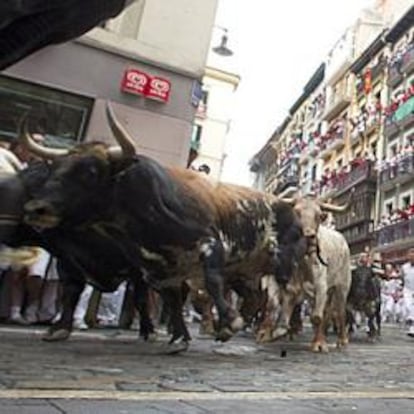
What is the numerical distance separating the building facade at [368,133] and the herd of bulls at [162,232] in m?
24.8

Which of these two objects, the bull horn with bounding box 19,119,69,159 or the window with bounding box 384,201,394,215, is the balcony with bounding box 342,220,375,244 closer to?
the window with bounding box 384,201,394,215

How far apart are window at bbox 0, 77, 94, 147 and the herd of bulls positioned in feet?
15.2

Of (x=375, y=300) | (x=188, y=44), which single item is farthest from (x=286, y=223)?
(x=188, y=44)

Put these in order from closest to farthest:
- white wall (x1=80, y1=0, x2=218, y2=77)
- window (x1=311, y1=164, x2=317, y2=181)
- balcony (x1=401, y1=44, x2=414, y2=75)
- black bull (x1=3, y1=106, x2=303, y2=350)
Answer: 1. black bull (x1=3, y1=106, x2=303, y2=350)
2. white wall (x1=80, y1=0, x2=218, y2=77)
3. balcony (x1=401, y1=44, x2=414, y2=75)
4. window (x1=311, y1=164, x2=317, y2=181)

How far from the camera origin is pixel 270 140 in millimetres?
80312

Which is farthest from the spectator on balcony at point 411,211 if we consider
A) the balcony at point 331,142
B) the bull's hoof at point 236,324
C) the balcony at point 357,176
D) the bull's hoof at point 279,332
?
the bull's hoof at point 236,324

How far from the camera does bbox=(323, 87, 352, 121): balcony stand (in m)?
52.8

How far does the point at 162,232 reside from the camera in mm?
6250

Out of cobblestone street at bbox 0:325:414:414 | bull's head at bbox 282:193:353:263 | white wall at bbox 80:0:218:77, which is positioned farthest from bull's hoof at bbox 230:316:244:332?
white wall at bbox 80:0:218:77

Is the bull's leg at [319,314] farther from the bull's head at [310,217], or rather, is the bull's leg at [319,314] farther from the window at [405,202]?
the window at [405,202]

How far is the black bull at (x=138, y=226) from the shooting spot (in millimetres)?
5746

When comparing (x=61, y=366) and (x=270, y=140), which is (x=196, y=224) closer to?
(x=61, y=366)

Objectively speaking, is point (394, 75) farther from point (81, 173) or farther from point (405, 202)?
point (81, 173)

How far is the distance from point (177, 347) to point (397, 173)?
36217 mm
